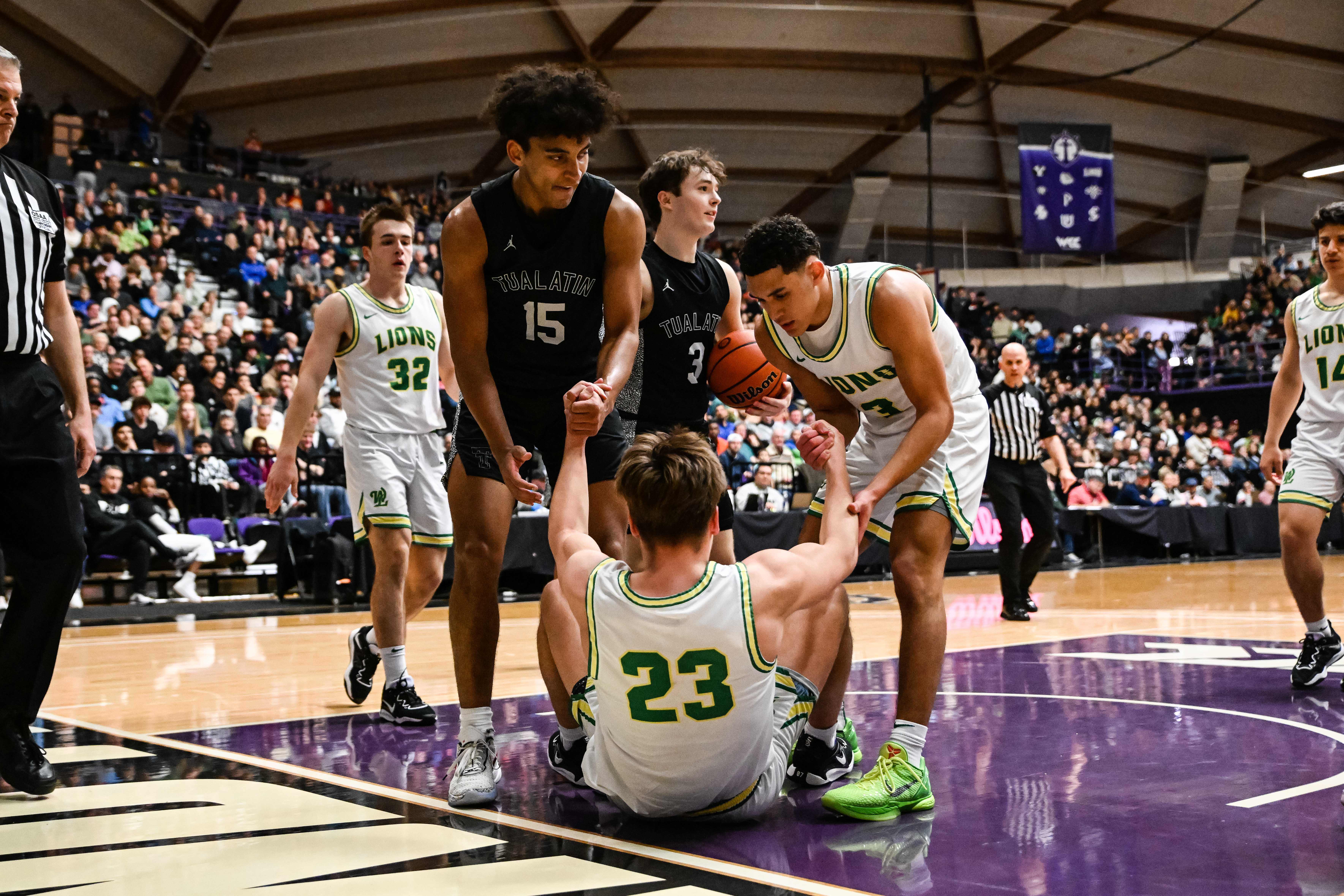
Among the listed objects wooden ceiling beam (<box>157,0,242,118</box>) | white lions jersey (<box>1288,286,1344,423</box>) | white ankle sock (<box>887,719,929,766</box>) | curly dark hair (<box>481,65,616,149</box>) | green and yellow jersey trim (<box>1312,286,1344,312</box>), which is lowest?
white ankle sock (<box>887,719,929,766</box>)

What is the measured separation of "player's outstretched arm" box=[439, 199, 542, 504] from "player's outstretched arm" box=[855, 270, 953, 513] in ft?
3.17

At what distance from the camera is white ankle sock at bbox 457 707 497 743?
132 inches

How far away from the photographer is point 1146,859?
2576 millimetres

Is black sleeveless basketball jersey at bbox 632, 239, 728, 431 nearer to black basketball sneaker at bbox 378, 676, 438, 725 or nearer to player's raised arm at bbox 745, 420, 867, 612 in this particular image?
player's raised arm at bbox 745, 420, 867, 612

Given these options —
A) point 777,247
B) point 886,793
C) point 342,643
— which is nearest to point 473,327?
point 777,247

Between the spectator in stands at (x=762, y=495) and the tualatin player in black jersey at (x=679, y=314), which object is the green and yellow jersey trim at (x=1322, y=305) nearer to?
the tualatin player in black jersey at (x=679, y=314)

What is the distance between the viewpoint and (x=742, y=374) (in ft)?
14.2

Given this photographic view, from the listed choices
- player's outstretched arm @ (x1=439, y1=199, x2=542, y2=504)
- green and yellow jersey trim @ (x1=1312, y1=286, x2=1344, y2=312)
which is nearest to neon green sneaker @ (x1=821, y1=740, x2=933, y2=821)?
player's outstretched arm @ (x1=439, y1=199, x2=542, y2=504)

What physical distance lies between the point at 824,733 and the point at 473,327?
1.53 metres

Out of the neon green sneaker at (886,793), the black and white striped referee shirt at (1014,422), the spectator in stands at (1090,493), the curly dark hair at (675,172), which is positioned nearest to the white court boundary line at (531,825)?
the neon green sneaker at (886,793)

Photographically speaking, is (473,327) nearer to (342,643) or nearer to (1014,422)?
(342,643)

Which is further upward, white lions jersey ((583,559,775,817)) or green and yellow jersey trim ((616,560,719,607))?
green and yellow jersey trim ((616,560,719,607))

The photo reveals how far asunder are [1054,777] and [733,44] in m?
20.3

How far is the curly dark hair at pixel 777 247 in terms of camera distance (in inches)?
131
